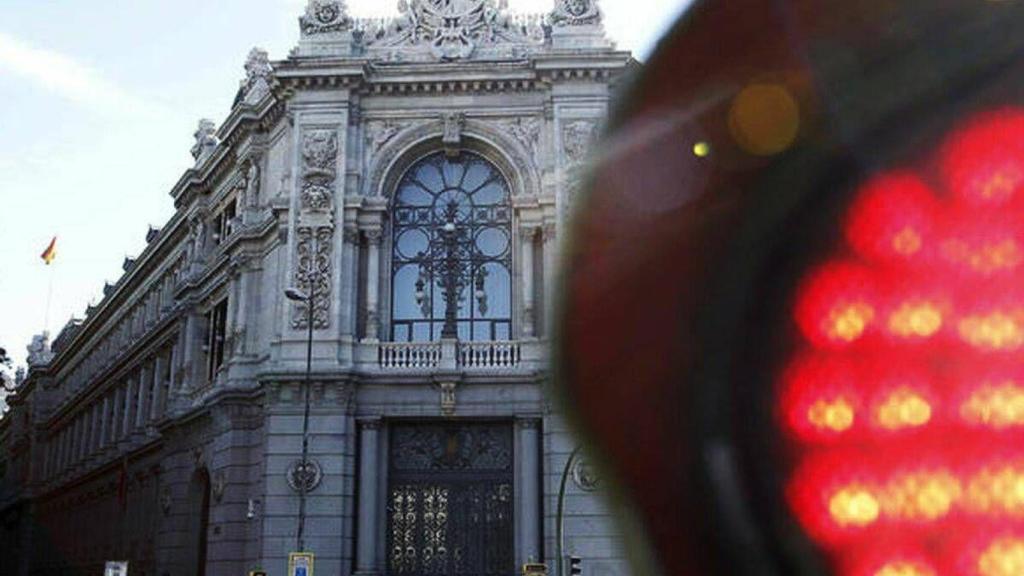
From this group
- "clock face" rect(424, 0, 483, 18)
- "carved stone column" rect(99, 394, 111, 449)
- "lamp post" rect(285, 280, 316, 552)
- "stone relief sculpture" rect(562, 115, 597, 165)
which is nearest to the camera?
"lamp post" rect(285, 280, 316, 552)

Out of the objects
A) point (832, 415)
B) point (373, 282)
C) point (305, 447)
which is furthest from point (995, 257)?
point (373, 282)

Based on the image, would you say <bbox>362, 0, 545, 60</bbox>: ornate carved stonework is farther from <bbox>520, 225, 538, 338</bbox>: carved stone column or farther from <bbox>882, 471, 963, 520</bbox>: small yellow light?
<bbox>882, 471, 963, 520</bbox>: small yellow light

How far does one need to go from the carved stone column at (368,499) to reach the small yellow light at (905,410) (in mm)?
27600

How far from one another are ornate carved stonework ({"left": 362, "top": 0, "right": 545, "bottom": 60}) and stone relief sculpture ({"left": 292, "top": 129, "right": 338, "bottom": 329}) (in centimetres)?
336

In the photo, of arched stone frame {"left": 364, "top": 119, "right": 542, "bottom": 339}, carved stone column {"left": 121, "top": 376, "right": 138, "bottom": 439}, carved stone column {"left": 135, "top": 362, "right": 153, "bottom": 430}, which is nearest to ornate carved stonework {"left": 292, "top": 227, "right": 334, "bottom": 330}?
arched stone frame {"left": 364, "top": 119, "right": 542, "bottom": 339}

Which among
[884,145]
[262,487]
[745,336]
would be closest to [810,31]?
[884,145]

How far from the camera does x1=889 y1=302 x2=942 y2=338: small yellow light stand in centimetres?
185

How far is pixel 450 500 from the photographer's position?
1156 inches

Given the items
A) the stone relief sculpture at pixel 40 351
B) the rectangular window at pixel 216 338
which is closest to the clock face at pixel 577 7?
the rectangular window at pixel 216 338

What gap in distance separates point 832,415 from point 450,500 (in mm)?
28081

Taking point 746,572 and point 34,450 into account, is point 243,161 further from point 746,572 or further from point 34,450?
point 34,450

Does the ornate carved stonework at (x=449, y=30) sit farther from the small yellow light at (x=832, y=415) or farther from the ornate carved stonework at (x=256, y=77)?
the small yellow light at (x=832, y=415)

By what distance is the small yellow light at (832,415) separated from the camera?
6.13 ft

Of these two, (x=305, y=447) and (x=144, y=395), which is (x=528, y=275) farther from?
(x=144, y=395)
